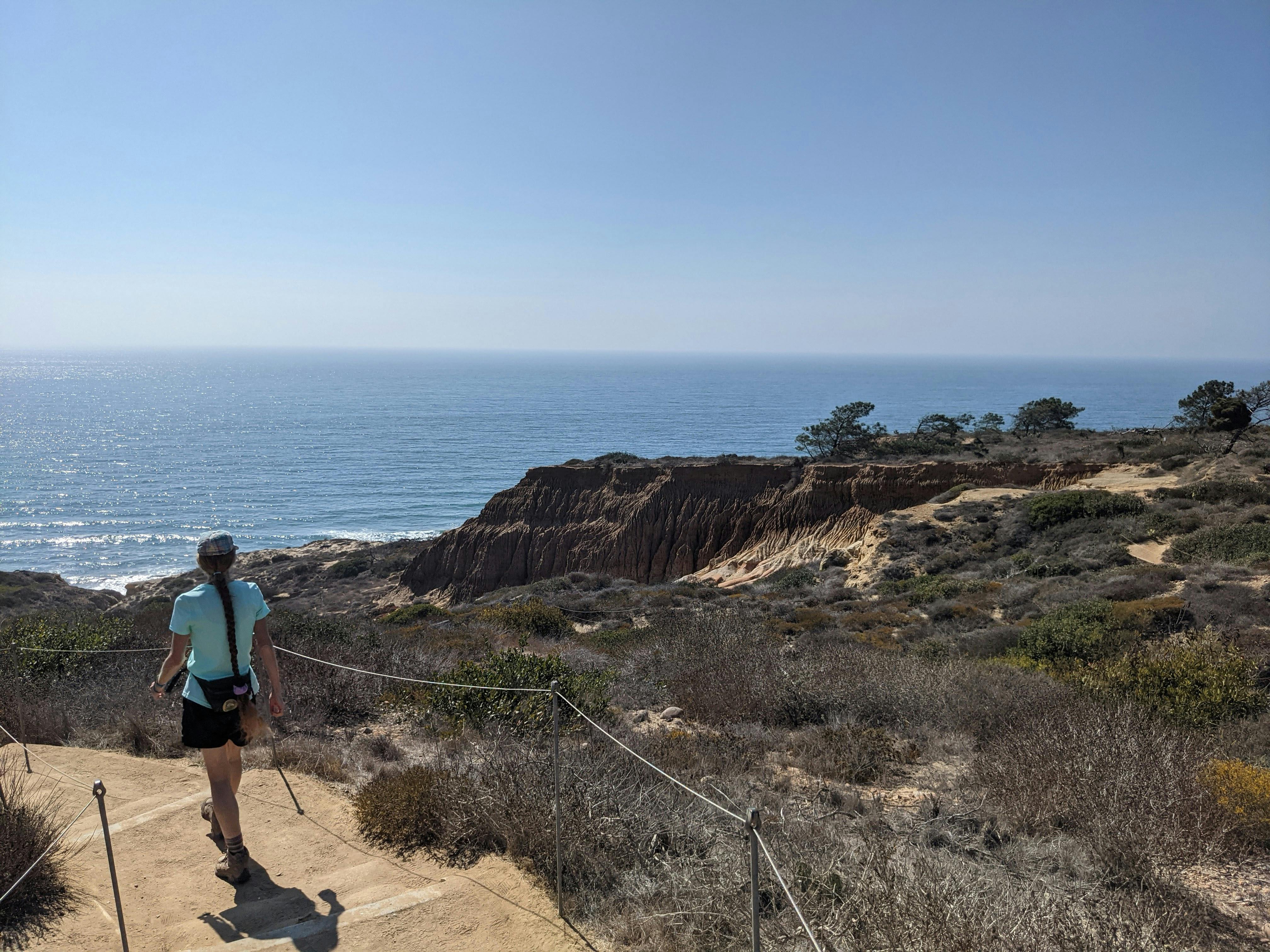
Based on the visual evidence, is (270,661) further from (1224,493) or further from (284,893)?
(1224,493)

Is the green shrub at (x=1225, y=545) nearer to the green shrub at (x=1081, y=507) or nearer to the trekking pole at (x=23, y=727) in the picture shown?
the green shrub at (x=1081, y=507)

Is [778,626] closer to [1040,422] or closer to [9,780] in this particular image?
[9,780]

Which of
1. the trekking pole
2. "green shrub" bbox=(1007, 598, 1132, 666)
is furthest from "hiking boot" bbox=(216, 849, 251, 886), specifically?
"green shrub" bbox=(1007, 598, 1132, 666)

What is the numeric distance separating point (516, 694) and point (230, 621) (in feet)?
12.2

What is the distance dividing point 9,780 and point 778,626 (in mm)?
12496

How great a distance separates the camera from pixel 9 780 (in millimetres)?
5574

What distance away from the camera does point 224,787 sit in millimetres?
4379

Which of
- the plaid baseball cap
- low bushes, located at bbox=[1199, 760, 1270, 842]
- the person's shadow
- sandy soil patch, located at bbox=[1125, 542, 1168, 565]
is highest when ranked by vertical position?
the plaid baseball cap

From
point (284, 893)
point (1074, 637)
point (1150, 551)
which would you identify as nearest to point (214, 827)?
point (284, 893)

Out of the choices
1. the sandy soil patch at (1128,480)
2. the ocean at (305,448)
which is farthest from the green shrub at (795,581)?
the ocean at (305,448)

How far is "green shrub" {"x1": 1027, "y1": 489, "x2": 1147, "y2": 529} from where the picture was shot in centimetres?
2208

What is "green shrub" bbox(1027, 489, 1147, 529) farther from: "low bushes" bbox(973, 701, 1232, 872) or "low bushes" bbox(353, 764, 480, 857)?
"low bushes" bbox(353, 764, 480, 857)

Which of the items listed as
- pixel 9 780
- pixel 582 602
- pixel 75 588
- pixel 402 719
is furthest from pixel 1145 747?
pixel 75 588

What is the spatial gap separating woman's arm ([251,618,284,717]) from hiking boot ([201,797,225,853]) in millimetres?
690
